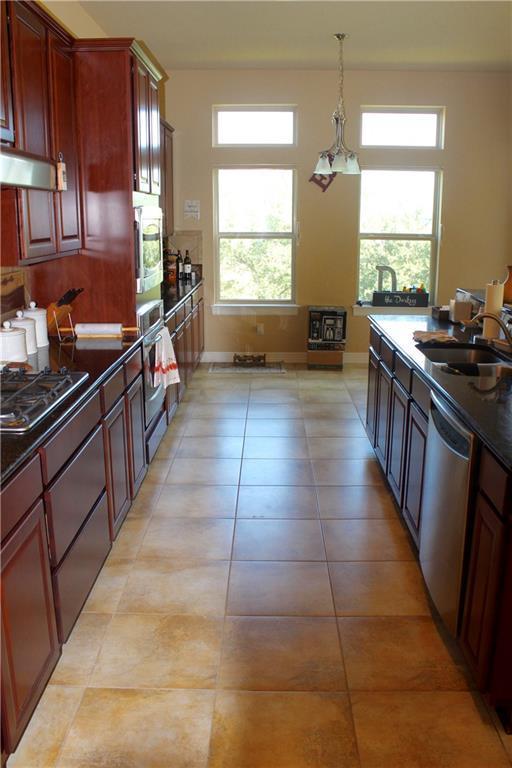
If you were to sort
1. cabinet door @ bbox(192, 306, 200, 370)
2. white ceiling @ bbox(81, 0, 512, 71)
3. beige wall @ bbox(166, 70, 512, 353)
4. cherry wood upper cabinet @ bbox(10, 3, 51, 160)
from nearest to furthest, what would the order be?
1. cherry wood upper cabinet @ bbox(10, 3, 51, 160)
2. white ceiling @ bbox(81, 0, 512, 71)
3. cabinet door @ bbox(192, 306, 200, 370)
4. beige wall @ bbox(166, 70, 512, 353)

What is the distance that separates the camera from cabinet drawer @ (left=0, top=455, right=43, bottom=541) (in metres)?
1.66

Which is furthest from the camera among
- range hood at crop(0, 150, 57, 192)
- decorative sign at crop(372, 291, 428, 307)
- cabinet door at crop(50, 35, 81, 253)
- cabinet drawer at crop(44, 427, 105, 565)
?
Result: decorative sign at crop(372, 291, 428, 307)

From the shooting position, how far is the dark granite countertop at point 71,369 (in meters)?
1.79

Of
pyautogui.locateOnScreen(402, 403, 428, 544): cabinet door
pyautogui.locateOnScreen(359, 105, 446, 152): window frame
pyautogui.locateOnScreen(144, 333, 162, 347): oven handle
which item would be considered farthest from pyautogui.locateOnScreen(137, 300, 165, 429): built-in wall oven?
pyautogui.locateOnScreen(359, 105, 446, 152): window frame

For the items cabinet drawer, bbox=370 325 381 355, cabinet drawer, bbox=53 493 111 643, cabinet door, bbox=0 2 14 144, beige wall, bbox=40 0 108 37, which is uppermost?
beige wall, bbox=40 0 108 37

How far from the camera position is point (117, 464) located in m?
2.94

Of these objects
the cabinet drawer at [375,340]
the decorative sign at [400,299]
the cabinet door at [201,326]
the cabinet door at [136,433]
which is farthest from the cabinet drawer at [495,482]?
the decorative sign at [400,299]

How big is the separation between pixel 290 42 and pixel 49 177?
3.21m

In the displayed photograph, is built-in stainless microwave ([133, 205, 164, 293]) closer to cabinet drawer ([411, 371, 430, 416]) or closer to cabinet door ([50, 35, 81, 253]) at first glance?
cabinet door ([50, 35, 81, 253])

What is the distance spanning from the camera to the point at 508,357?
3.04 meters

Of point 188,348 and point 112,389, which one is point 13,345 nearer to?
point 112,389

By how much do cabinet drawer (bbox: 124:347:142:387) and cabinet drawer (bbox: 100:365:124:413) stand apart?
0.33ft

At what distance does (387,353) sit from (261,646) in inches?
74.2

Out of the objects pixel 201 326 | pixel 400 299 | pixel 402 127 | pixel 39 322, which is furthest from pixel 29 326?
pixel 402 127
